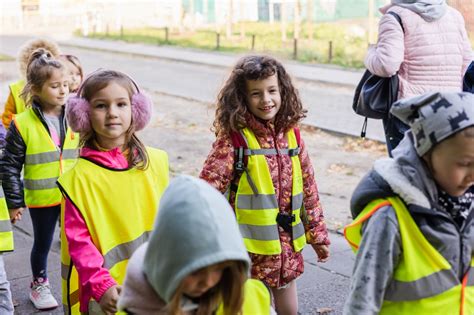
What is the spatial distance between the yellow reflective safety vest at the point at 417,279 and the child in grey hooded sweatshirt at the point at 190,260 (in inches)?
23.2

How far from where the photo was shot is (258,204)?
396 cm

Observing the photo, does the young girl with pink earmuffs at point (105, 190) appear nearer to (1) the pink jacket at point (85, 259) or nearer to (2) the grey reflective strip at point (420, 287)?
(1) the pink jacket at point (85, 259)

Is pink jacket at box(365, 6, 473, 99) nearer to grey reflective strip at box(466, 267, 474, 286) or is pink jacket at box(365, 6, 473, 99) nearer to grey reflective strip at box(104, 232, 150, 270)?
grey reflective strip at box(104, 232, 150, 270)

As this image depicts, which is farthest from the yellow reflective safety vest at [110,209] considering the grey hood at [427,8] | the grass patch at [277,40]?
the grass patch at [277,40]

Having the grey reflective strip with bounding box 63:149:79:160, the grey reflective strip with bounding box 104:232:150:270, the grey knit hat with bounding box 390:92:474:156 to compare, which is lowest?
the grey reflective strip with bounding box 104:232:150:270

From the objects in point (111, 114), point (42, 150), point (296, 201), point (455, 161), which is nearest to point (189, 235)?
point (455, 161)

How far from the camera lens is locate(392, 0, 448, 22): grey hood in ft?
17.0

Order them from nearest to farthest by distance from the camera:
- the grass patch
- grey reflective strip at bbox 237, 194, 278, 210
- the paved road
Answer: grey reflective strip at bbox 237, 194, 278, 210
the paved road
the grass patch

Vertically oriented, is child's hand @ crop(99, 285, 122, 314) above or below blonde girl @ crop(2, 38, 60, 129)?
below

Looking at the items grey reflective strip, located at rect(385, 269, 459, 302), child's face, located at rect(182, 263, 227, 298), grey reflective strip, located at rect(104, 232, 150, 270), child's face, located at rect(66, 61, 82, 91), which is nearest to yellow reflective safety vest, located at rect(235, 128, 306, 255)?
grey reflective strip, located at rect(104, 232, 150, 270)

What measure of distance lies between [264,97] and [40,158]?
1.78 metres

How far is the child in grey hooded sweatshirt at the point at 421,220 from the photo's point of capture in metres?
2.54

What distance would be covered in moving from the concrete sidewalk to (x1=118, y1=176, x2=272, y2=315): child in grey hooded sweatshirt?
1164cm

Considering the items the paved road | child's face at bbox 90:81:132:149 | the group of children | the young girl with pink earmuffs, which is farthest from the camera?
the paved road
